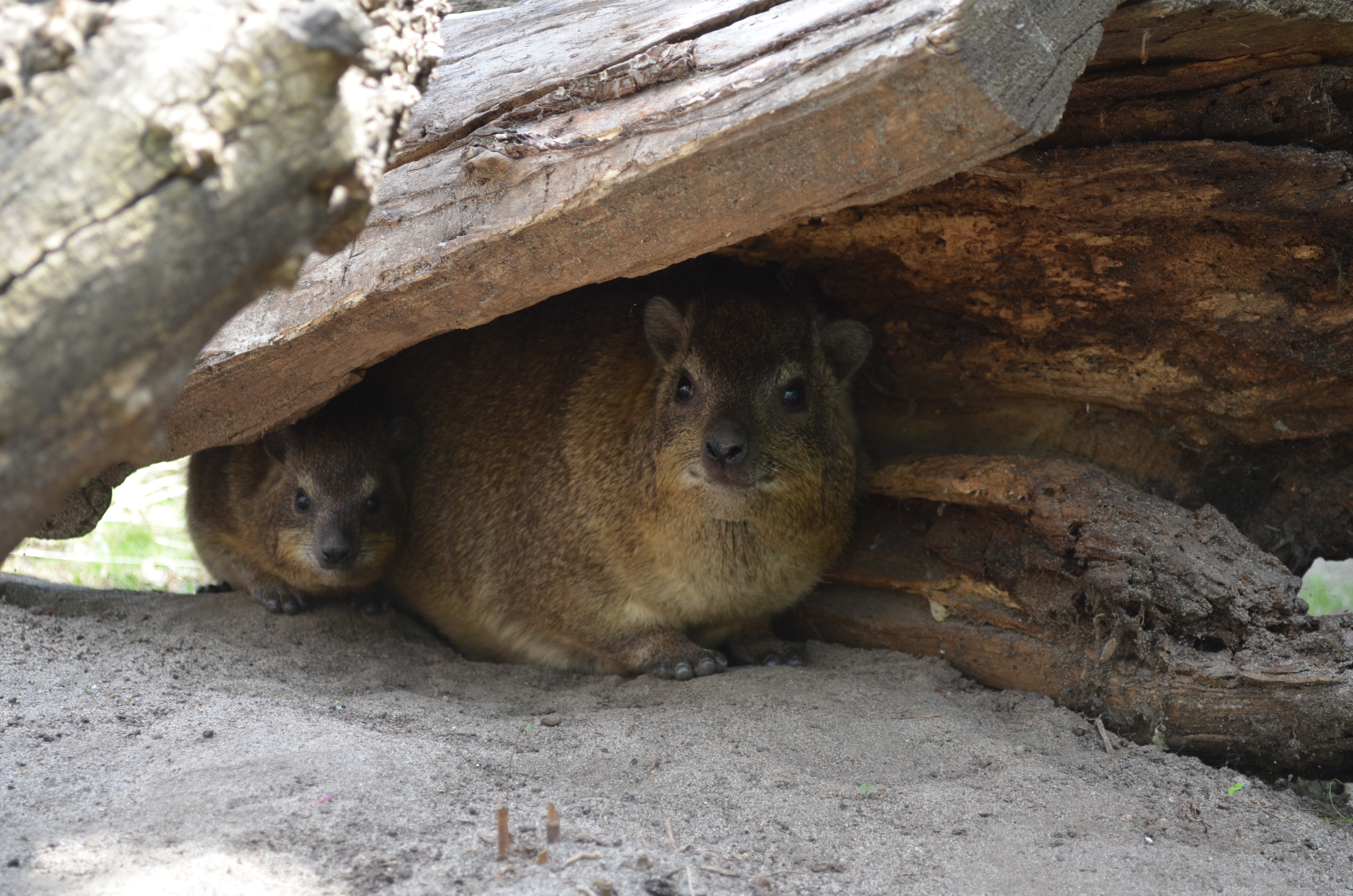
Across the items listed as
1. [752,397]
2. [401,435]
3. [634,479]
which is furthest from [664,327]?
[401,435]

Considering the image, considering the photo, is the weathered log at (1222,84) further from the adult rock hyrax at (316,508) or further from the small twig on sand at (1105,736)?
the adult rock hyrax at (316,508)

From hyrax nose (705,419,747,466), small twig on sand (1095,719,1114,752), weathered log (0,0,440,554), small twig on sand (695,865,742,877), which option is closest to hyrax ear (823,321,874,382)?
hyrax nose (705,419,747,466)

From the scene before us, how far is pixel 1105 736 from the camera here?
3871 mm

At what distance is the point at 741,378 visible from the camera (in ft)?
15.0

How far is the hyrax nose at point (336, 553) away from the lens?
5.13 meters

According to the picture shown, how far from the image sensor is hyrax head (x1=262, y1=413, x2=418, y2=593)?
5.27 meters

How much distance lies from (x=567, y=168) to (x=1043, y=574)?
2.60m

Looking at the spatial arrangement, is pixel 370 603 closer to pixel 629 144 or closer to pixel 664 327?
pixel 664 327

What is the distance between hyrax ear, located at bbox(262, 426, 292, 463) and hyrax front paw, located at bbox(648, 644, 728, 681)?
2.30 metres

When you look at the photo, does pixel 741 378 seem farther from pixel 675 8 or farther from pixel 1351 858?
pixel 1351 858

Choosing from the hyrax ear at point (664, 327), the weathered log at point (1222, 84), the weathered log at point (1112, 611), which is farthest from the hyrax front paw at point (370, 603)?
the weathered log at point (1222, 84)

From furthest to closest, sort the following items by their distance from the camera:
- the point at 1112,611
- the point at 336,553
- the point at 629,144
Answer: the point at 336,553 → the point at 1112,611 → the point at 629,144

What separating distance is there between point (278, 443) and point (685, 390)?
2.33 meters

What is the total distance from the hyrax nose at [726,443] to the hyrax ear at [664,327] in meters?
0.72
